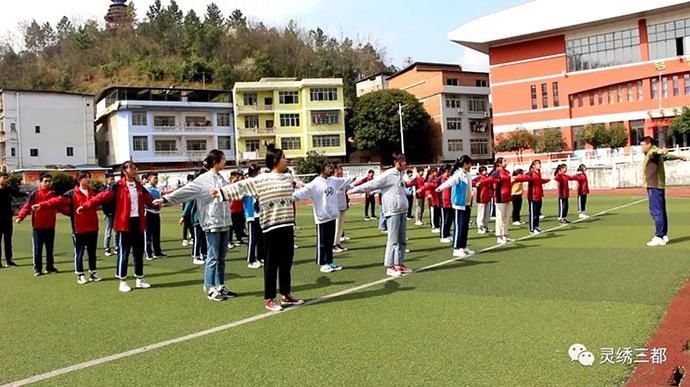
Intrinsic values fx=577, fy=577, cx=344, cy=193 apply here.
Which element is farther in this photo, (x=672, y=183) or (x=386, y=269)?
(x=672, y=183)

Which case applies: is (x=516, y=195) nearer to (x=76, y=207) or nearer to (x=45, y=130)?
(x=76, y=207)

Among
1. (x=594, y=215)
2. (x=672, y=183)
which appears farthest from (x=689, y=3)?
(x=594, y=215)

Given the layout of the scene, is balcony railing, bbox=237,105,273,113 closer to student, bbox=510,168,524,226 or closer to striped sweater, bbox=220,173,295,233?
student, bbox=510,168,524,226

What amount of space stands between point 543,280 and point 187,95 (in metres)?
56.8

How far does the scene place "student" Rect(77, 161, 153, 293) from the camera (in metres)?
8.77

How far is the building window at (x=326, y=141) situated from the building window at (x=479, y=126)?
16.1 meters

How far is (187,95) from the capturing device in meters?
60.2

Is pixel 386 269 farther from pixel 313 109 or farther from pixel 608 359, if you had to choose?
pixel 313 109

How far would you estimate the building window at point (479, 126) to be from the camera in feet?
220

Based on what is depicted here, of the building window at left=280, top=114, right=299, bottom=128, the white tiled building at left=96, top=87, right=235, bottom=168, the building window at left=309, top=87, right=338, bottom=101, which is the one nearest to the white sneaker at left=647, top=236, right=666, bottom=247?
the white tiled building at left=96, top=87, right=235, bottom=168

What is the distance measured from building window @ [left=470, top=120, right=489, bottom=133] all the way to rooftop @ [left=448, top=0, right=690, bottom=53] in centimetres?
808

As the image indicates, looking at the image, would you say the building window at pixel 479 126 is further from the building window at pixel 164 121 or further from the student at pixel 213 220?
the student at pixel 213 220

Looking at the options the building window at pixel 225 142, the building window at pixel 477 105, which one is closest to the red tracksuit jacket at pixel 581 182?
the building window at pixel 225 142

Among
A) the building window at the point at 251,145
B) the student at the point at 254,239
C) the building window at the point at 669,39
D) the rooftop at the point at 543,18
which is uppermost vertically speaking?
the rooftop at the point at 543,18
